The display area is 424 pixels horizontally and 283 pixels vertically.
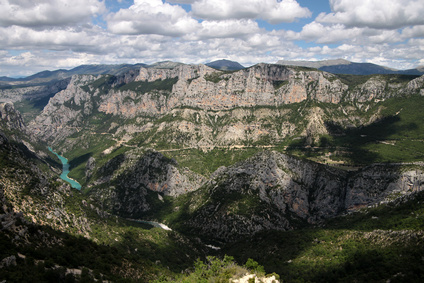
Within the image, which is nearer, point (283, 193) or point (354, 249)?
point (354, 249)

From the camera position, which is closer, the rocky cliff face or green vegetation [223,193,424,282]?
green vegetation [223,193,424,282]

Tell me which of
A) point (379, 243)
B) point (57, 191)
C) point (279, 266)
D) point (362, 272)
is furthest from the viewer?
point (57, 191)

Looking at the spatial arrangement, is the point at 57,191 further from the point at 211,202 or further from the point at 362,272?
the point at 362,272

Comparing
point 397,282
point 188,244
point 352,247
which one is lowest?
point 188,244

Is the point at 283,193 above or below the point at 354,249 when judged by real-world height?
below

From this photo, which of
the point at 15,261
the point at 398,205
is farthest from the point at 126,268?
the point at 398,205

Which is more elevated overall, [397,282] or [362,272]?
[397,282]

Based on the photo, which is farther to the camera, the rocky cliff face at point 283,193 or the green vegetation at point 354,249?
the rocky cliff face at point 283,193

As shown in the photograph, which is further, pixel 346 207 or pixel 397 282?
pixel 346 207
